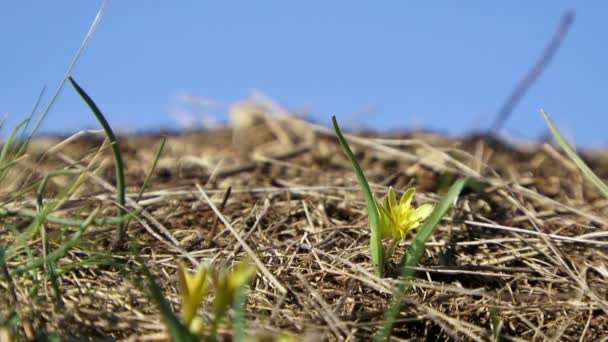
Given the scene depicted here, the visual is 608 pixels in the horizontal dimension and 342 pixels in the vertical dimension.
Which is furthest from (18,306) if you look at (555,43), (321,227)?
(555,43)

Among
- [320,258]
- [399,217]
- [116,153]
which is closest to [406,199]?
[399,217]

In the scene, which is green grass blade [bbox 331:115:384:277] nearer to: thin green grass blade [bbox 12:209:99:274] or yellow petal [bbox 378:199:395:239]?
yellow petal [bbox 378:199:395:239]

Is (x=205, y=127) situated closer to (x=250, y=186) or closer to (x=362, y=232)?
(x=250, y=186)

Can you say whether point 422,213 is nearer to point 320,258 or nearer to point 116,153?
point 320,258

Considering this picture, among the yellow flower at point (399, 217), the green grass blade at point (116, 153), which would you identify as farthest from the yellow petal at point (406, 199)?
the green grass blade at point (116, 153)

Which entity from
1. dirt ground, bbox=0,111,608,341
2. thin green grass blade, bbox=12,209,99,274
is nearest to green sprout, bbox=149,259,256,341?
dirt ground, bbox=0,111,608,341

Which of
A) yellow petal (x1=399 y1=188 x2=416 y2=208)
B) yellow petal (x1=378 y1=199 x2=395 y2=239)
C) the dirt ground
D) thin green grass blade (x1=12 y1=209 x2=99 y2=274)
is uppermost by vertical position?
thin green grass blade (x1=12 y1=209 x2=99 y2=274)
